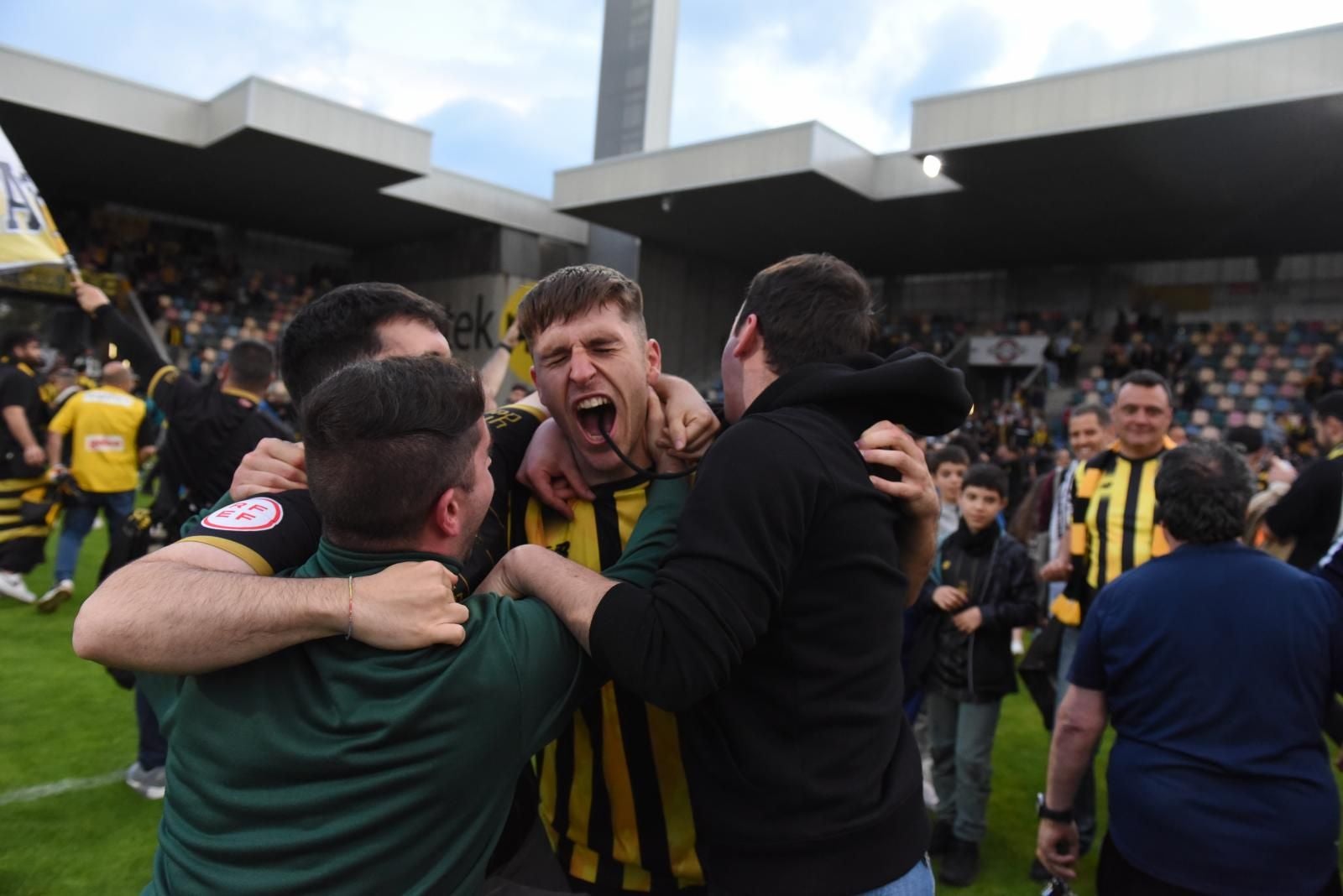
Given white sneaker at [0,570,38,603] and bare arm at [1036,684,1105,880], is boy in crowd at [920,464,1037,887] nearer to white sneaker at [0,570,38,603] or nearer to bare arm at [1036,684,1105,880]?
bare arm at [1036,684,1105,880]

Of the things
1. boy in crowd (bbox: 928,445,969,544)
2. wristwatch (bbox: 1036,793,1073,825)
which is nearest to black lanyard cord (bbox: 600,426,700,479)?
wristwatch (bbox: 1036,793,1073,825)

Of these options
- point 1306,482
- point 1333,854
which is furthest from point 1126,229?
point 1333,854

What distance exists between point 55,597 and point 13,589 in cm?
60

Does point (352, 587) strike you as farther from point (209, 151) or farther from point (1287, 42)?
point (209, 151)

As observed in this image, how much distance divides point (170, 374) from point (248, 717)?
3763 millimetres

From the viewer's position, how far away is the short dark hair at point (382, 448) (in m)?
1.32

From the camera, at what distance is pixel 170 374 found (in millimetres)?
4402

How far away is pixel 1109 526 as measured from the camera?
14.5ft

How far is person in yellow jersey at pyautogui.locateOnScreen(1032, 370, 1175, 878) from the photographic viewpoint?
4.28m

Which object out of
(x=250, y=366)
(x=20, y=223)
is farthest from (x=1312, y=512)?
(x=20, y=223)

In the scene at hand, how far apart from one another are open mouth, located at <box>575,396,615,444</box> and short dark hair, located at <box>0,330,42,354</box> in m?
7.67

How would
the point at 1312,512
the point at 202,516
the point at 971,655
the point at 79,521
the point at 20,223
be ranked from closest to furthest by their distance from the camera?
the point at 202,516
the point at 20,223
the point at 971,655
the point at 1312,512
the point at 79,521

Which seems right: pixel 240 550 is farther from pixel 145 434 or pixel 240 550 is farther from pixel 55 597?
pixel 145 434

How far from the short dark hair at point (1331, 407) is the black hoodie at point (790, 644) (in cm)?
464
